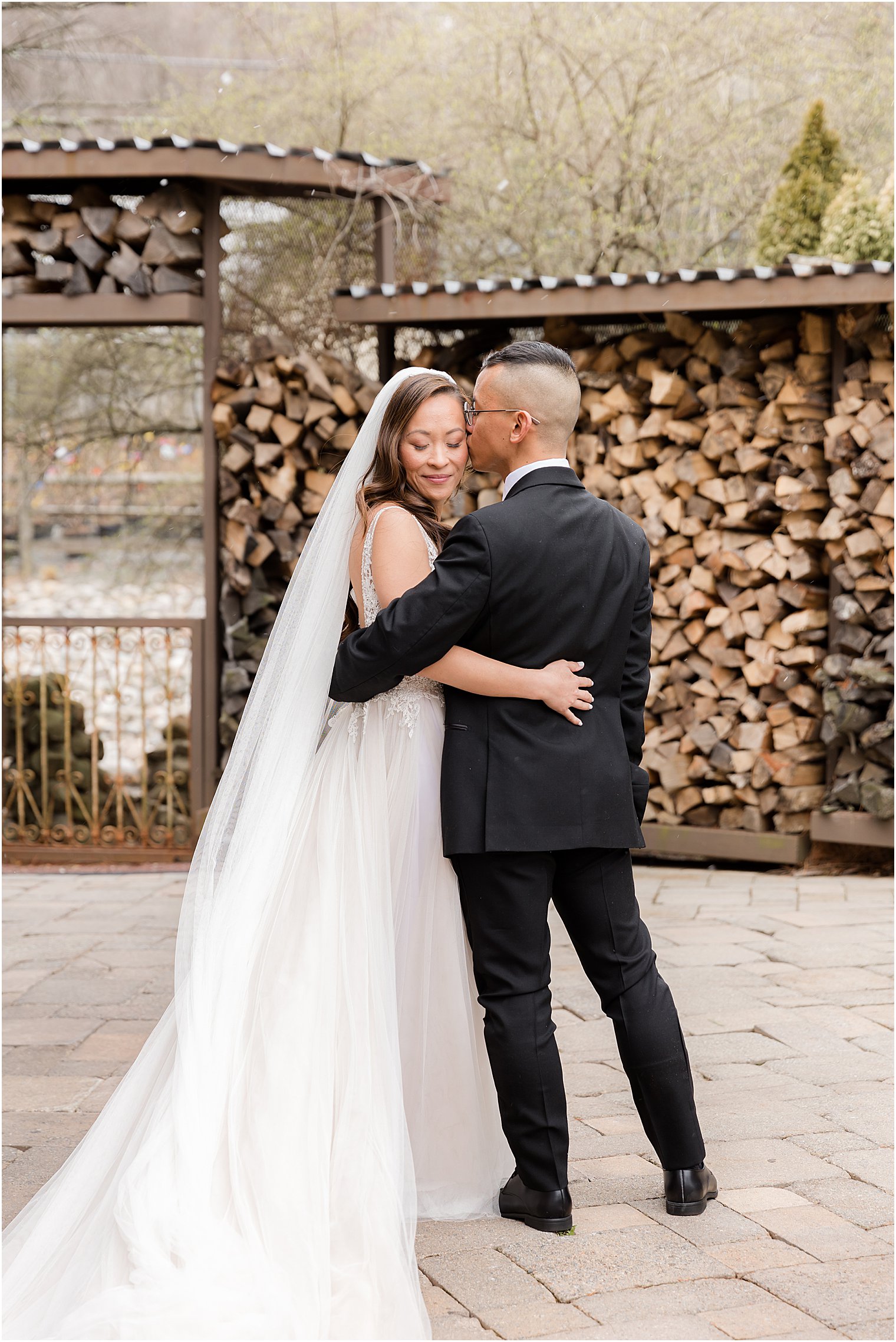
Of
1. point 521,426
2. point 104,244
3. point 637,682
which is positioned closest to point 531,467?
point 521,426

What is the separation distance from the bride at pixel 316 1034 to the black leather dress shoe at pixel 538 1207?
0.08 meters

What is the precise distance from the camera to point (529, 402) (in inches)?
100

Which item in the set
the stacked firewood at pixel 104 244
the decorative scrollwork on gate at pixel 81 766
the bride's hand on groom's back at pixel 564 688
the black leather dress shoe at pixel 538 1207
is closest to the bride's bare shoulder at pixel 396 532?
the bride's hand on groom's back at pixel 564 688

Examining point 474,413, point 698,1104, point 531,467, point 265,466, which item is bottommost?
point 698,1104

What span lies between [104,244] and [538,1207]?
4971mm

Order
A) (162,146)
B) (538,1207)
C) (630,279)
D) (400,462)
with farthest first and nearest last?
(162,146)
(630,279)
(400,462)
(538,1207)

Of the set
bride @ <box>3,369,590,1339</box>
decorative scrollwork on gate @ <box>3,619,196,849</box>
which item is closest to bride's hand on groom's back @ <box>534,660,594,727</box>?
bride @ <box>3,369,590,1339</box>

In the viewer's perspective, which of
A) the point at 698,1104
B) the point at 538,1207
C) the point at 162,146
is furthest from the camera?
the point at 162,146

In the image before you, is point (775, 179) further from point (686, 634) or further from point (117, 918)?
point (117, 918)

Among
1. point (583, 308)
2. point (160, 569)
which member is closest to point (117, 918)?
point (583, 308)

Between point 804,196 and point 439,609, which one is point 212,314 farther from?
point 439,609

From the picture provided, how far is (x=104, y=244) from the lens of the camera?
19.8ft

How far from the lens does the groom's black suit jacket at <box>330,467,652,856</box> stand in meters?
2.42

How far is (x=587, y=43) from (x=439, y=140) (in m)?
1.33
